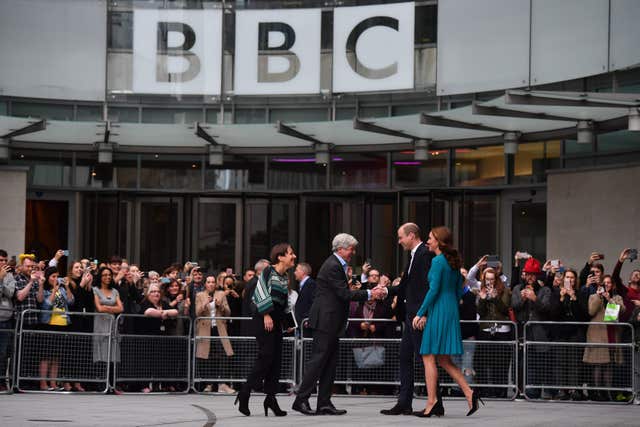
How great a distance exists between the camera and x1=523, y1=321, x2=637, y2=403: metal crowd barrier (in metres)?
16.5

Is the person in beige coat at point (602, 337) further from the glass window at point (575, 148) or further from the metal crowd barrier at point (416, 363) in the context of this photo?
the glass window at point (575, 148)

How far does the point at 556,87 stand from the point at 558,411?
9857 mm

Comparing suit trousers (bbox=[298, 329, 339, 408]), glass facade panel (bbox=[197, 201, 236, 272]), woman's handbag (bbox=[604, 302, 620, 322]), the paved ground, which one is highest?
glass facade panel (bbox=[197, 201, 236, 272])

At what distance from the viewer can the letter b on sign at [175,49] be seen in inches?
1010

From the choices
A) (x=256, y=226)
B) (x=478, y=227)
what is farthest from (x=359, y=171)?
(x=478, y=227)

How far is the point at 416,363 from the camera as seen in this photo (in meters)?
16.8

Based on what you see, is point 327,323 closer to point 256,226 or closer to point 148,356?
point 148,356

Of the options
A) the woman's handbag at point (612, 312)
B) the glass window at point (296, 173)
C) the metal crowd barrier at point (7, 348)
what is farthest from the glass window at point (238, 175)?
the woman's handbag at point (612, 312)

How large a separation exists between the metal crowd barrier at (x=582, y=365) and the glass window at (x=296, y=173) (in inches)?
398

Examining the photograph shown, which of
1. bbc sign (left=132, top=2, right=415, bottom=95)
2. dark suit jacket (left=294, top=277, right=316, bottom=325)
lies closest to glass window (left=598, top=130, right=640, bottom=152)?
bbc sign (left=132, top=2, right=415, bottom=95)

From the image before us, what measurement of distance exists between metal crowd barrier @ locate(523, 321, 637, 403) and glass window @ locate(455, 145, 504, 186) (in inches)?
312

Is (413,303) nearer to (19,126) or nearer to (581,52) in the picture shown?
(581,52)

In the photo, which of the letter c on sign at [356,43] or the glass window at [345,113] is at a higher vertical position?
the letter c on sign at [356,43]

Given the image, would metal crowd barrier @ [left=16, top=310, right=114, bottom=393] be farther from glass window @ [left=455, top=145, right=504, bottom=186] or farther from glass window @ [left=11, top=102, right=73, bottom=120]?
glass window @ [left=455, top=145, right=504, bottom=186]
